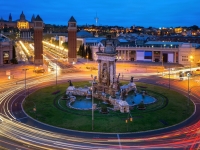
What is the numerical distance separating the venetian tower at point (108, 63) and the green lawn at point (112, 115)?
432 inches

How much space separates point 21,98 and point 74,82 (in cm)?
2118

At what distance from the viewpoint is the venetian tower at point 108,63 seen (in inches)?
Answer: 2309

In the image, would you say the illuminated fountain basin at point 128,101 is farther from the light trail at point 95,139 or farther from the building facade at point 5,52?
the building facade at point 5,52

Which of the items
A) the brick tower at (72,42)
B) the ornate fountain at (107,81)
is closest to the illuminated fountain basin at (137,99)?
the ornate fountain at (107,81)

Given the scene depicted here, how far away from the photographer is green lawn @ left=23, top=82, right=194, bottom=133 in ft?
134

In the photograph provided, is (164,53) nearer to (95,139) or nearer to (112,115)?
(112,115)

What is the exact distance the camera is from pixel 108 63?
195ft

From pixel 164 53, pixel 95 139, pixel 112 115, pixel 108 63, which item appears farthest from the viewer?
pixel 164 53

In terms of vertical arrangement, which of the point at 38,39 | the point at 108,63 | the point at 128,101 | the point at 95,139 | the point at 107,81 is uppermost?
the point at 38,39

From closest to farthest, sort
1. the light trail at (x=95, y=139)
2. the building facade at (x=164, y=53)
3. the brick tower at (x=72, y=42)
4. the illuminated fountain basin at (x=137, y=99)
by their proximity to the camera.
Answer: the light trail at (x=95, y=139) < the illuminated fountain basin at (x=137, y=99) < the building facade at (x=164, y=53) < the brick tower at (x=72, y=42)

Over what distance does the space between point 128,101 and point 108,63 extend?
9955 millimetres

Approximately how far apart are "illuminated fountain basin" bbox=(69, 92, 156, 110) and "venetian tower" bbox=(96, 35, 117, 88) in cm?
568

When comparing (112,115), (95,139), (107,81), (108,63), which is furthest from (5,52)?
(95,139)

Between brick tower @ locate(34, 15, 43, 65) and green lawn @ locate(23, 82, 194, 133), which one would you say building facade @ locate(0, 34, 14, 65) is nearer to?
brick tower @ locate(34, 15, 43, 65)
